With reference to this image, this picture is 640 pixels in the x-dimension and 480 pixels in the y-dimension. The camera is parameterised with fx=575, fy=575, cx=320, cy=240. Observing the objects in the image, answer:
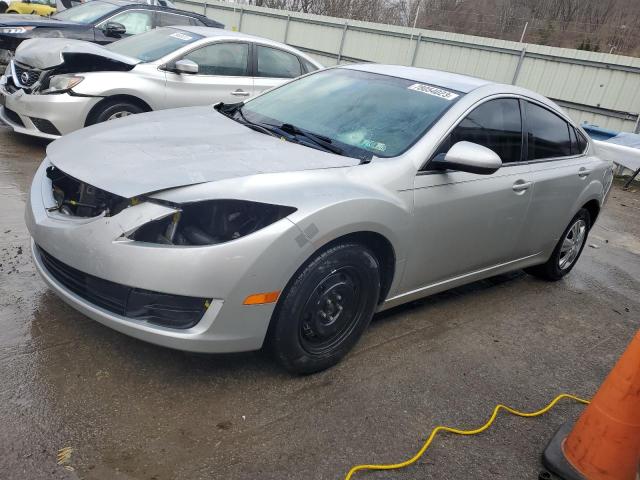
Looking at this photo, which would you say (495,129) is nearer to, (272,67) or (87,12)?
(272,67)

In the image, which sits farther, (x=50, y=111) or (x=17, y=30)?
(x=17, y=30)

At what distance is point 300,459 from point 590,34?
24.3 m

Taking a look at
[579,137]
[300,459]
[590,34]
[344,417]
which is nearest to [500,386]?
[344,417]

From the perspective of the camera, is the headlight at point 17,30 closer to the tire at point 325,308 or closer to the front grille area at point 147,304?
the front grille area at point 147,304

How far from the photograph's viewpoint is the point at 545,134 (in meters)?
4.36

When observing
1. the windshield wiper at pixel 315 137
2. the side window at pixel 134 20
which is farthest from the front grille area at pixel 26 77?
the windshield wiper at pixel 315 137

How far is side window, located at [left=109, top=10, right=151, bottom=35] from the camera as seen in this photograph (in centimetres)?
904

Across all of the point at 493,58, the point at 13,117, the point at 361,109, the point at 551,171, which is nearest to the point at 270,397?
the point at 361,109

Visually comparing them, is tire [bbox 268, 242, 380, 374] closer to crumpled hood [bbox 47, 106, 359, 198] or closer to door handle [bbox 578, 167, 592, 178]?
crumpled hood [bbox 47, 106, 359, 198]

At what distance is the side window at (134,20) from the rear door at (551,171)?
687cm

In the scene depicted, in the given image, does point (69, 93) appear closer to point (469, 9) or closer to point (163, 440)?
point (163, 440)

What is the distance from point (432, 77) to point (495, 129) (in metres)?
0.57

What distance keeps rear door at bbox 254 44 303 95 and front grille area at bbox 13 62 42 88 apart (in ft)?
8.08

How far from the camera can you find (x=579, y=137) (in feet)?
16.0
